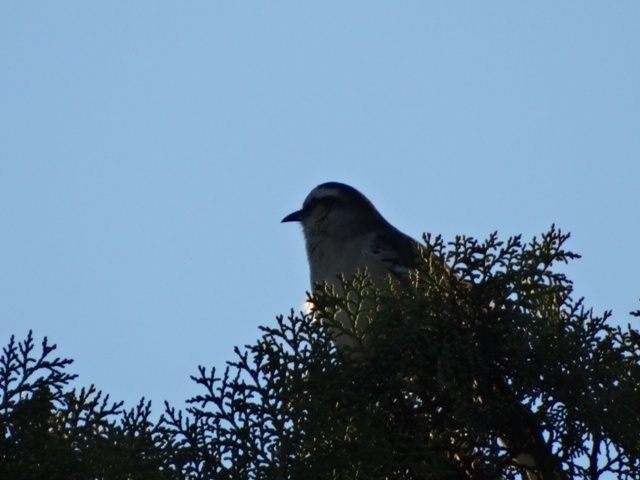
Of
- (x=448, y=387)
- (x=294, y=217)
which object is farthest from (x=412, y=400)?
(x=294, y=217)

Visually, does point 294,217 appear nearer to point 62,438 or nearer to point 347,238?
point 347,238

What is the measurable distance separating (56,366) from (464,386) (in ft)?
7.23

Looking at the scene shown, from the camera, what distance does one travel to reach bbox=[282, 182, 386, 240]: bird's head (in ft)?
37.4

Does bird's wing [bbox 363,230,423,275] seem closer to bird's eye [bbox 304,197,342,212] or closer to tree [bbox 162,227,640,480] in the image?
bird's eye [bbox 304,197,342,212]

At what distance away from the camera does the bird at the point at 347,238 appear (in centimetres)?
1004

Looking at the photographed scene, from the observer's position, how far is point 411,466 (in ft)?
18.1

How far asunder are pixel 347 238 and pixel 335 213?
0.66 m

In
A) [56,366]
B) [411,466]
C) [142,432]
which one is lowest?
[411,466]

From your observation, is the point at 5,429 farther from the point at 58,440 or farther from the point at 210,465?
the point at 210,465

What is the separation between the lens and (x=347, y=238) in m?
11.2

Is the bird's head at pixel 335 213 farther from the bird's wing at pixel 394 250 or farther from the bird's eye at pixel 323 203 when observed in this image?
the bird's wing at pixel 394 250

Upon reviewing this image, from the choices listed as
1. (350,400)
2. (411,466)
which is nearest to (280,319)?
(350,400)

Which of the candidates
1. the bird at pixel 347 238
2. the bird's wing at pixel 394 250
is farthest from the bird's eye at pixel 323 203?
the bird's wing at pixel 394 250

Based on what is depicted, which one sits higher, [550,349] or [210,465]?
[550,349]
